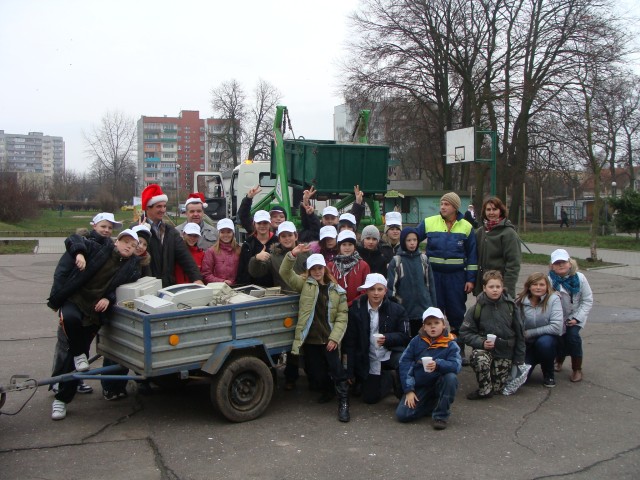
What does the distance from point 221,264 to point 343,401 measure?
1.87 meters

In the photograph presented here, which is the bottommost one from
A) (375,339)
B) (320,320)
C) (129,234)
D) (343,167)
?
(375,339)

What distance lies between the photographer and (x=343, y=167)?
11.3 m

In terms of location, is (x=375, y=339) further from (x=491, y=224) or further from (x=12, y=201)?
(x=12, y=201)

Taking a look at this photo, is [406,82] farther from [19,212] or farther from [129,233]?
[129,233]

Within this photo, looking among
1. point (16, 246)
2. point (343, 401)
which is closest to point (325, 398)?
point (343, 401)

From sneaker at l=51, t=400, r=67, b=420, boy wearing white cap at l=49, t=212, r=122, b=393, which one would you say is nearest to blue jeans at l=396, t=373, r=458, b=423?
A: sneaker at l=51, t=400, r=67, b=420

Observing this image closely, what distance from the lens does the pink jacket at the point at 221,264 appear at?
21.1ft

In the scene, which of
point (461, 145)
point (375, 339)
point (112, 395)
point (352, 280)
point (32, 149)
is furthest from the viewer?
point (32, 149)

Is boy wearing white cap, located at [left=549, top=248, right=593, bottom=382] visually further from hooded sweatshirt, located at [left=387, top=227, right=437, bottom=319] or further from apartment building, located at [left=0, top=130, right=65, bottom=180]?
apartment building, located at [left=0, top=130, right=65, bottom=180]

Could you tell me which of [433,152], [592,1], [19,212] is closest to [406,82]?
[433,152]

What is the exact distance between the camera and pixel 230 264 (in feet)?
21.4

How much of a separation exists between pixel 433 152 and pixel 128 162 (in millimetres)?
40184

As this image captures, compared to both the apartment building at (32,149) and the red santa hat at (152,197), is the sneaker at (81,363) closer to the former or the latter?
the red santa hat at (152,197)

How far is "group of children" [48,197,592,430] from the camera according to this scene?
5.48 m
